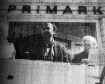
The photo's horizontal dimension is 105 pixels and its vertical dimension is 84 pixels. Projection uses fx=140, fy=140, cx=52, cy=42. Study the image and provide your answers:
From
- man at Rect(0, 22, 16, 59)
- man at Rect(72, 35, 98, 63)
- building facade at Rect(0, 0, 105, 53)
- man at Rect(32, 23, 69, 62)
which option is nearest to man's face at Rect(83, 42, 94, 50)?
man at Rect(72, 35, 98, 63)

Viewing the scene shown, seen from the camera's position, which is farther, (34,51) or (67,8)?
(67,8)

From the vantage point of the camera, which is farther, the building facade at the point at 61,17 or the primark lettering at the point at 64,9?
the primark lettering at the point at 64,9

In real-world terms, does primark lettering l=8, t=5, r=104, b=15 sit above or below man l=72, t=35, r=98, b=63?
above

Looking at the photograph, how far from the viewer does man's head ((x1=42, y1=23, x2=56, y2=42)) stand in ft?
13.3

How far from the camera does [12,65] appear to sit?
12.8 feet

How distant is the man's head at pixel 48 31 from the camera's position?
13.3 ft

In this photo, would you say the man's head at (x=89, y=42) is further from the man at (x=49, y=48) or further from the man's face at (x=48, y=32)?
the man's face at (x=48, y=32)

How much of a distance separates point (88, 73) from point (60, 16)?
5.99 ft

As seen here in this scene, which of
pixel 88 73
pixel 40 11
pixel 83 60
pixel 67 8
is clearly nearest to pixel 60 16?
pixel 67 8

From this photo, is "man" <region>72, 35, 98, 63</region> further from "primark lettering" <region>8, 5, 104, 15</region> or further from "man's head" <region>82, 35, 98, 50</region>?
"primark lettering" <region>8, 5, 104, 15</region>

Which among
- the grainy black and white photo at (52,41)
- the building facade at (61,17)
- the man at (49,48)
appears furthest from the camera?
the building facade at (61,17)

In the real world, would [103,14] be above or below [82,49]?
above

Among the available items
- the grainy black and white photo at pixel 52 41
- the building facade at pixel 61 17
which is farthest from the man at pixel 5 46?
the building facade at pixel 61 17

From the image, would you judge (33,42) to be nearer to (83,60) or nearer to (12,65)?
(12,65)
